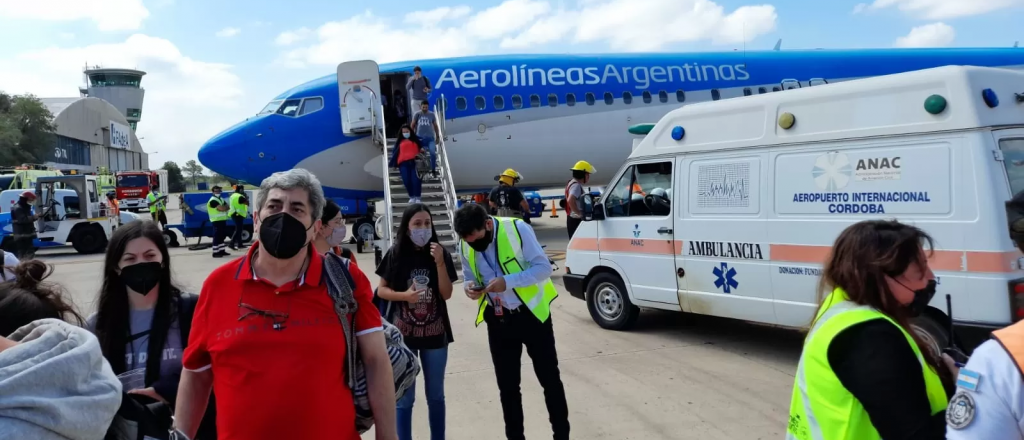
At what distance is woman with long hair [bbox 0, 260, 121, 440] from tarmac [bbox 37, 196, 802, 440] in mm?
2000

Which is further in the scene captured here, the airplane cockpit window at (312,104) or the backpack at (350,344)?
the airplane cockpit window at (312,104)

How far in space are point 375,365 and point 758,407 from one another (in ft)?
12.0

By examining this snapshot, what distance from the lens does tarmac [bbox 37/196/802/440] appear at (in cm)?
484

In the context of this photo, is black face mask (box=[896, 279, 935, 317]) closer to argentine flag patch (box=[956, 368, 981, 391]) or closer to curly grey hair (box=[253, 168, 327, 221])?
argentine flag patch (box=[956, 368, 981, 391])

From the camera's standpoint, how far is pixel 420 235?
13.4 feet

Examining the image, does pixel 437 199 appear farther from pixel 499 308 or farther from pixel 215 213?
pixel 499 308

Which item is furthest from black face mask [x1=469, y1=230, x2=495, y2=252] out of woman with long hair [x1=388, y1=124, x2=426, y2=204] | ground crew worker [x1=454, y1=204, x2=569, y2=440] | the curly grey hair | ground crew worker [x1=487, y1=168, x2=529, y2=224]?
woman with long hair [x1=388, y1=124, x2=426, y2=204]

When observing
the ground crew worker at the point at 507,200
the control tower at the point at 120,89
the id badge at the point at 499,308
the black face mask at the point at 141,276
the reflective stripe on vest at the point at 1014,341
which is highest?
the control tower at the point at 120,89

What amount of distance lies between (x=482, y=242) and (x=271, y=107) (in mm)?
12773

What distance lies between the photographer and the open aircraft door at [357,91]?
1502 cm

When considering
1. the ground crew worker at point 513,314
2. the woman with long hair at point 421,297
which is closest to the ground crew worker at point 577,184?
the ground crew worker at point 513,314

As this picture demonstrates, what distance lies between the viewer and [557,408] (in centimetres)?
417

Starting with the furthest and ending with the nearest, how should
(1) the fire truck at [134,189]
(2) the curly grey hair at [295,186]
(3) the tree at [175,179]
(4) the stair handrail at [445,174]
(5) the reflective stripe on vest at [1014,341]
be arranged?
(3) the tree at [175,179] < (1) the fire truck at [134,189] < (4) the stair handrail at [445,174] < (2) the curly grey hair at [295,186] < (5) the reflective stripe on vest at [1014,341]

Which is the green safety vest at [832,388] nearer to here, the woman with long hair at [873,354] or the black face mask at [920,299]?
the woman with long hair at [873,354]
